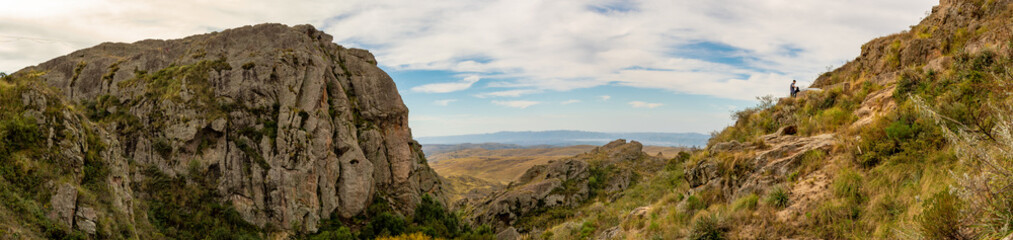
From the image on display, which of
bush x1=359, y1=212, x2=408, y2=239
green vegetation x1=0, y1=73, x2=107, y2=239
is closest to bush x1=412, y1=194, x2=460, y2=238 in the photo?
bush x1=359, y1=212, x2=408, y2=239

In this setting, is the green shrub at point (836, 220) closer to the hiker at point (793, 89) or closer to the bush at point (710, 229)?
the bush at point (710, 229)

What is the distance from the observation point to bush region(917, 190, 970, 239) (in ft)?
24.3

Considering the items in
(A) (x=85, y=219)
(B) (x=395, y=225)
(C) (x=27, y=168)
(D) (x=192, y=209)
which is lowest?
(B) (x=395, y=225)

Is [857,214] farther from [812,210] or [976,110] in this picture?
[976,110]

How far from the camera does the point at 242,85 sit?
2093 inches

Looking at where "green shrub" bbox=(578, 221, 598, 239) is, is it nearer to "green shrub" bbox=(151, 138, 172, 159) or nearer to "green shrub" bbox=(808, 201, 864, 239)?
"green shrub" bbox=(808, 201, 864, 239)

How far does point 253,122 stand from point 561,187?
4251cm

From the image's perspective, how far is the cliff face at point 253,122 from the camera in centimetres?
4869

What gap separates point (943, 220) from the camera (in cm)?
757

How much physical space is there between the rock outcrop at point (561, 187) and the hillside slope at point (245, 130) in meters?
12.2

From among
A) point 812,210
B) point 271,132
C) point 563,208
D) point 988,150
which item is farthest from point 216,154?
point 988,150

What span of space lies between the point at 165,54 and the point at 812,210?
76029mm

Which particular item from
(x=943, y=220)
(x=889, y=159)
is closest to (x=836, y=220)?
(x=889, y=159)

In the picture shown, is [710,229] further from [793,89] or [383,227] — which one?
[383,227]
